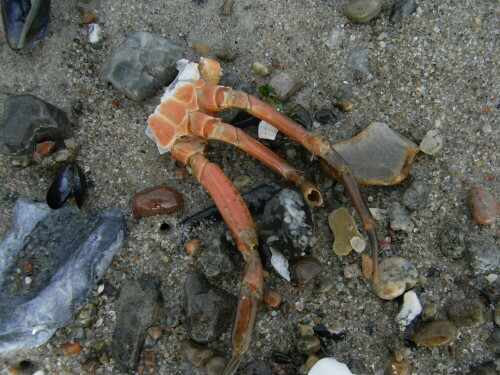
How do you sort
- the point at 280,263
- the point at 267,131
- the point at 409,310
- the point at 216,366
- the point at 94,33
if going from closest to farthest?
the point at 216,366 < the point at 409,310 < the point at 280,263 < the point at 267,131 < the point at 94,33

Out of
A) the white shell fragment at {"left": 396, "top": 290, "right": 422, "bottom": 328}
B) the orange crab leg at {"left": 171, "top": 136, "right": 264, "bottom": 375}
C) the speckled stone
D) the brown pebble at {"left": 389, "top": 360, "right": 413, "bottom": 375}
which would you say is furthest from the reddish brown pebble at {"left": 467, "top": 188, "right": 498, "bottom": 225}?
the orange crab leg at {"left": 171, "top": 136, "right": 264, "bottom": 375}

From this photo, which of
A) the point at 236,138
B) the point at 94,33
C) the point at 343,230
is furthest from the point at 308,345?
the point at 94,33

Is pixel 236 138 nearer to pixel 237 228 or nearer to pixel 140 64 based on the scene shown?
pixel 237 228

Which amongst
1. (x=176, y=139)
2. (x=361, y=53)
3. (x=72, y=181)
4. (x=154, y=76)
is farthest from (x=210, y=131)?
(x=361, y=53)

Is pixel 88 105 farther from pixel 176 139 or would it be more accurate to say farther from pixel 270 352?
pixel 270 352

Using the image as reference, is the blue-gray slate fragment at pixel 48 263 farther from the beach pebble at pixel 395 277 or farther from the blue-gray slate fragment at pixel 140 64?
the beach pebble at pixel 395 277

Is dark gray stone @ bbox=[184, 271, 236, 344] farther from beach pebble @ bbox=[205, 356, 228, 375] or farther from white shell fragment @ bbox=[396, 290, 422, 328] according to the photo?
white shell fragment @ bbox=[396, 290, 422, 328]
